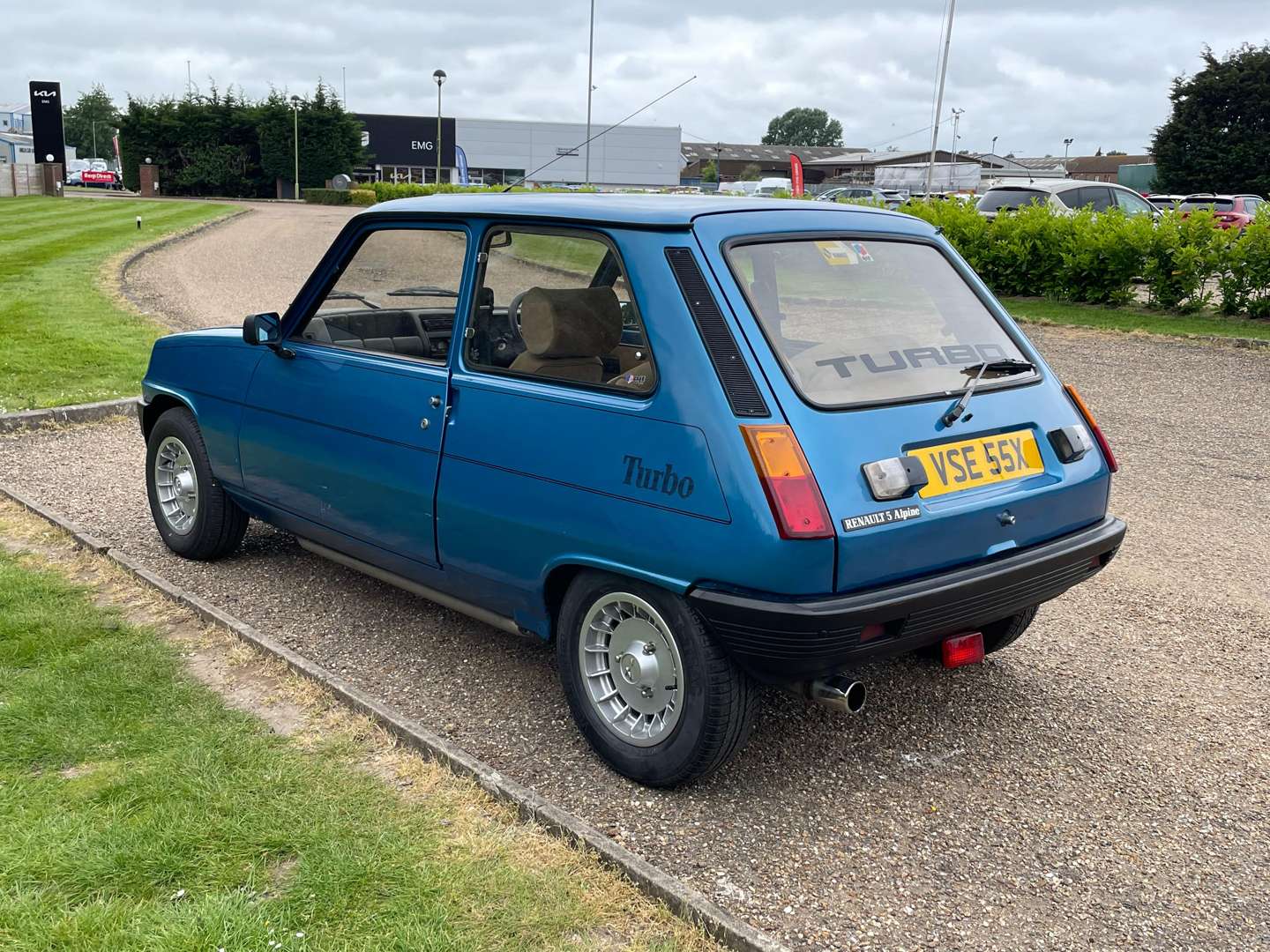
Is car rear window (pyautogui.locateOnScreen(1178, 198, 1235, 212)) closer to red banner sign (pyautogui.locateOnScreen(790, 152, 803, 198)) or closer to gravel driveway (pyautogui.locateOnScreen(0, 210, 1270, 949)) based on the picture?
red banner sign (pyautogui.locateOnScreen(790, 152, 803, 198))

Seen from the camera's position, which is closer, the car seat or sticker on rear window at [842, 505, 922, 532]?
sticker on rear window at [842, 505, 922, 532]

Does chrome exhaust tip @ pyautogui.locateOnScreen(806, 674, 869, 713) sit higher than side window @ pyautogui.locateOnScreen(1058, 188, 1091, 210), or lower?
lower

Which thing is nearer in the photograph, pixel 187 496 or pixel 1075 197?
pixel 187 496

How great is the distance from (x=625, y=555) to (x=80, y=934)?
66.7 inches

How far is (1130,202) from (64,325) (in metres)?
16.9

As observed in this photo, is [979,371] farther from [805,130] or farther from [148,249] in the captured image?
[805,130]

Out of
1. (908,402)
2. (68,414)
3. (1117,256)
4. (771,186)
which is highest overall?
(771,186)

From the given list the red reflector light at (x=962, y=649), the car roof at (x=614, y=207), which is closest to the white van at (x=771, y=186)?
the car roof at (x=614, y=207)

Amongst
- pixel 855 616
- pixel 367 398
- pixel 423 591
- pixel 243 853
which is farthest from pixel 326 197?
pixel 855 616

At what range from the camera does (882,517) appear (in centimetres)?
315

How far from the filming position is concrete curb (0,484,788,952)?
2805mm

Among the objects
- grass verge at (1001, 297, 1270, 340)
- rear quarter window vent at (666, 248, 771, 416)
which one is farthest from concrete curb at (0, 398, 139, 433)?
grass verge at (1001, 297, 1270, 340)

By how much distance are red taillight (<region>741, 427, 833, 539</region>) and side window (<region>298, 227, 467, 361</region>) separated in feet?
5.44

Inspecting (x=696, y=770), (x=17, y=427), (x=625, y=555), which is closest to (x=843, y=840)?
(x=696, y=770)
